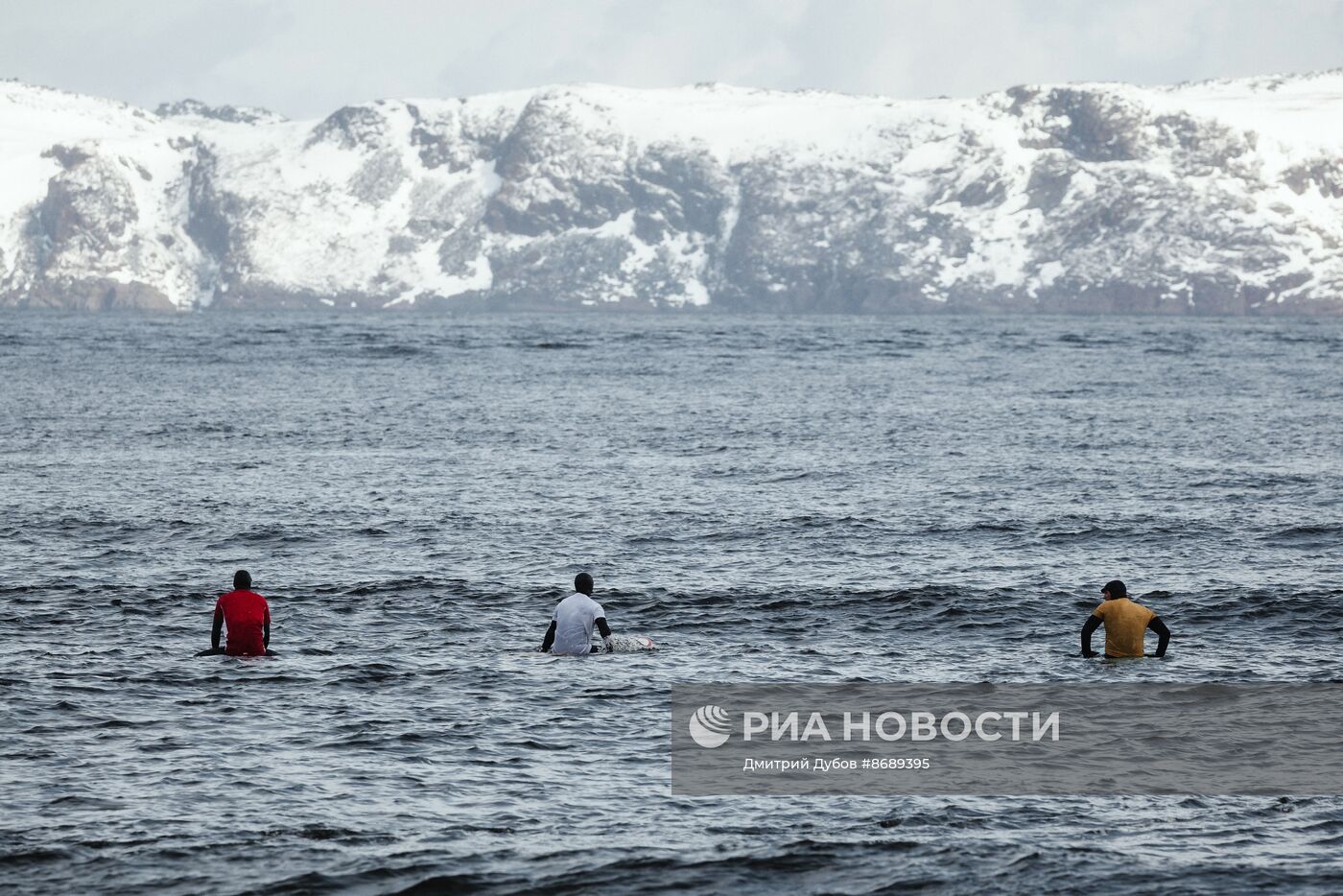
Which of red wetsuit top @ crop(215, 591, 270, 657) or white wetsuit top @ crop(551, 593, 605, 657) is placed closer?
red wetsuit top @ crop(215, 591, 270, 657)

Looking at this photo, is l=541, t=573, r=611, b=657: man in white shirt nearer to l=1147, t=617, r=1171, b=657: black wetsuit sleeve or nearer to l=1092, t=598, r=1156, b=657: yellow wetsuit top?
l=1092, t=598, r=1156, b=657: yellow wetsuit top

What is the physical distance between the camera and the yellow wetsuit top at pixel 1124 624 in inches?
1053

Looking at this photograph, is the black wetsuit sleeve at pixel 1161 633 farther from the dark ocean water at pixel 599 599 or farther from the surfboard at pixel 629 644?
the surfboard at pixel 629 644

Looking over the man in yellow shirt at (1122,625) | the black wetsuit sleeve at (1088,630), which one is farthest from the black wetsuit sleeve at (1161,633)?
the black wetsuit sleeve at (1088,630)

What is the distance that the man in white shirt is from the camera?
26969 millimetres

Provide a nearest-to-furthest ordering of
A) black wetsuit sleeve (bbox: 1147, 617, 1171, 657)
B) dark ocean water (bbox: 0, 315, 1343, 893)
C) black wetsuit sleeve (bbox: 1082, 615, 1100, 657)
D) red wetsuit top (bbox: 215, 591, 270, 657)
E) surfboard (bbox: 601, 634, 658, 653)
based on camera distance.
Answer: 1. dark ocean water (bbox: 0, 315, 1343, 893)
2. red wetsuit top (bbox: 215, 591, 270, 657)
3. black wetsuit sleeve (bbox: 1147, 617, 1171, 657)
4. black wetsuit sleeve (bbox: 1082, 615, 1100, 657)
5. surfboard (bbox: 601, 634, 658, 653)

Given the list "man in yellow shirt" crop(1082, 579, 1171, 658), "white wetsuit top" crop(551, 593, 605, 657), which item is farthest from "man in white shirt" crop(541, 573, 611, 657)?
"man in yellow shirt" crop(1082, 579, 1171, 658)

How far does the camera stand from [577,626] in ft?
88.5

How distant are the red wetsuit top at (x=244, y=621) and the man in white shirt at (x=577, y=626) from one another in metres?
4.57

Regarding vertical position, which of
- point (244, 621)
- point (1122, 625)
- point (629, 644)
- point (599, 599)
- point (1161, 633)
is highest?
point (599, 599)

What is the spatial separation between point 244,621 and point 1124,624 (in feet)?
46.1

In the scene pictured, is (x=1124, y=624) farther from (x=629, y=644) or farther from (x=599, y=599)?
(x=599, y=599)

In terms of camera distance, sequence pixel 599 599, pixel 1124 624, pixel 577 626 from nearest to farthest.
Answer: pixel 1124 624 < pixel 577 626 < pixel 599 599

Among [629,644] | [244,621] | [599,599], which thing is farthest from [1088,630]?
[244,621]
